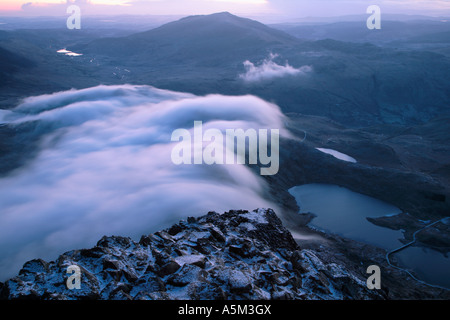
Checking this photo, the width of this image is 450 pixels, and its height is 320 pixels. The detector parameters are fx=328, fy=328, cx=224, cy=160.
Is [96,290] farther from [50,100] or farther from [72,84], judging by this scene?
[72,84]

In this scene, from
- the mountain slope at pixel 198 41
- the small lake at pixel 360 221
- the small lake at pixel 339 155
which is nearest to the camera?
the small lake at pixel 360 221

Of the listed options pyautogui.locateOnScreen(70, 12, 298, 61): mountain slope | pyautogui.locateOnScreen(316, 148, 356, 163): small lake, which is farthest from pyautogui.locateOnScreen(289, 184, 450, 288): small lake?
pyautogui.locateOnScreen(70, 12, 298, 61): mountain slope

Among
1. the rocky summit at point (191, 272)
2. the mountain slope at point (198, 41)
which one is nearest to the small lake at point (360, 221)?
the rocky summit at point (191, 272)

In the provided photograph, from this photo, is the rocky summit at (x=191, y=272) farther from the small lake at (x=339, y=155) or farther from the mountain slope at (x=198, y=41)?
the mountain slope at (x=198, y=41)

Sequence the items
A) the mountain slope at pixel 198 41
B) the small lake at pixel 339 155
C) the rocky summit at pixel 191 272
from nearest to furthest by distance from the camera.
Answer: the rocky summit at pixel 191 272 < the small lake at pixel 339 155 < the mountain slope at pixel 198 41

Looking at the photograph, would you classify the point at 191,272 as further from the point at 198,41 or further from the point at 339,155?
the point at 198,41
